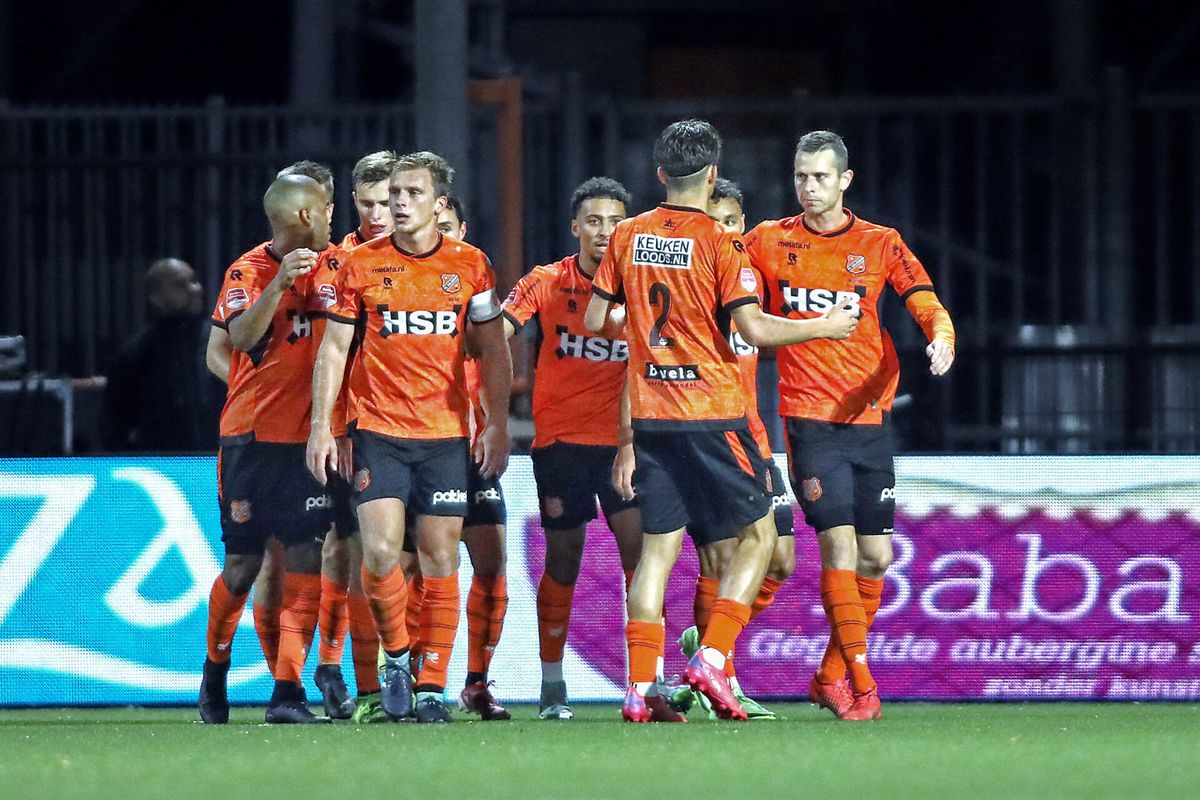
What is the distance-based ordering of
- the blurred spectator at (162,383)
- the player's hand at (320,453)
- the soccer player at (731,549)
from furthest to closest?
the blurred spectator at (162,383) → the soccer player at (731,549) → the player's hand at (320,453)

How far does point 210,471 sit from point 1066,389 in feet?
14.8

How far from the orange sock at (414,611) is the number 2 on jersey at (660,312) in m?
1.47

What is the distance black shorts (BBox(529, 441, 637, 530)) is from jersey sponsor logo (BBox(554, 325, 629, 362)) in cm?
31

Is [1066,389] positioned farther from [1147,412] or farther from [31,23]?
[31,23]

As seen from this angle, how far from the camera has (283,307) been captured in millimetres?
7227

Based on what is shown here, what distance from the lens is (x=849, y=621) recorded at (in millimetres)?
6852

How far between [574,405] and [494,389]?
51 cm

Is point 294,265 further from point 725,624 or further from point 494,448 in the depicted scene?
point 725,624

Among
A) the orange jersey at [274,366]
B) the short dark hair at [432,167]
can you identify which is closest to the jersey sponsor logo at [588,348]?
the short dark hair at [432,167]

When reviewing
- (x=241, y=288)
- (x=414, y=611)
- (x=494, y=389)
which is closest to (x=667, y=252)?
(x=494, y=389)

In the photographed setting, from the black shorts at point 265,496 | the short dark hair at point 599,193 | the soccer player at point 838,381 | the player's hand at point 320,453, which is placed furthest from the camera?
the short dark hair at point 599,193

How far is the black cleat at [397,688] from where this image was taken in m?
6.86

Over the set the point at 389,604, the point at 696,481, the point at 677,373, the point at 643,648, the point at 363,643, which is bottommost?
the point at 363,643

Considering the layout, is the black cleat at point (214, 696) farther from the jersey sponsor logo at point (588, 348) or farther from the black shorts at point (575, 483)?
the jersey sponsor logo at point (588, 348)
